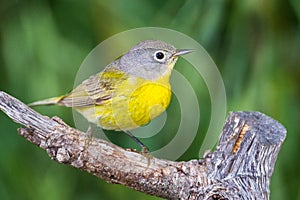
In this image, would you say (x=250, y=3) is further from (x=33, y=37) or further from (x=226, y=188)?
(x=226, y=188)

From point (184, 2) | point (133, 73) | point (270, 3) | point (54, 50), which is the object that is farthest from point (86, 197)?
point (133, 73)

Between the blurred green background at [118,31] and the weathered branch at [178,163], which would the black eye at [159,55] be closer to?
the weathered branch at [178,163]

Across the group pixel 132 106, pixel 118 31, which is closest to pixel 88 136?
pixel 132 106

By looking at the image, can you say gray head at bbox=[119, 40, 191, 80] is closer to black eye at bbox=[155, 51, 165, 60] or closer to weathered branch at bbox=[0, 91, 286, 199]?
black eye at bbox=[155, 51, 165, 60]

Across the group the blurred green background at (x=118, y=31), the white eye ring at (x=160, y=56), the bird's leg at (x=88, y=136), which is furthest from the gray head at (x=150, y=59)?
the blurred green background at (x=118, y=31)

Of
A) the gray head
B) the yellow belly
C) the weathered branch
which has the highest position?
the gray head

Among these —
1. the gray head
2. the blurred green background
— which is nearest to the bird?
the gray head
